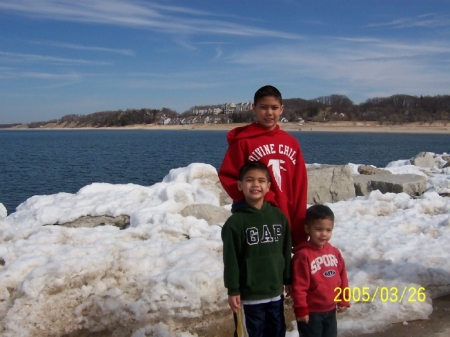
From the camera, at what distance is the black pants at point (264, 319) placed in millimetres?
3205

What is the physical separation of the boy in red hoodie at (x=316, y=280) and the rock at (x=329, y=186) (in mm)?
6695

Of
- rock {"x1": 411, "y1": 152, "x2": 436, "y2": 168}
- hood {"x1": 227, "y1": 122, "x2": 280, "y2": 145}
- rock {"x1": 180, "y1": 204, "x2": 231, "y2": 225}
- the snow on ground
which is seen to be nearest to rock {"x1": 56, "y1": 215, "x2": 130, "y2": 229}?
the snow on ground

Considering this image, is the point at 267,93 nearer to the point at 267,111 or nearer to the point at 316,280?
the point at 267,111

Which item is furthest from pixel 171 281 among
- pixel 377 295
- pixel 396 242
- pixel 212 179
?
pixel 212 179

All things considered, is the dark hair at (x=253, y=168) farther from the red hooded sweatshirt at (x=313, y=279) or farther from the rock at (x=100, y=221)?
the rock at (x=100, y=221)

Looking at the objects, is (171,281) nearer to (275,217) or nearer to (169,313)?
(169,313)

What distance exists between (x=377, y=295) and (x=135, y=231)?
3786 mm

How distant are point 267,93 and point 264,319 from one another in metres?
1.81

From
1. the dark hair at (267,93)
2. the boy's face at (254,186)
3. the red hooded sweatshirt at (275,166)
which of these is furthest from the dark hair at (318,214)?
the dark hair at (267,93)

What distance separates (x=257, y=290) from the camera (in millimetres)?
3158

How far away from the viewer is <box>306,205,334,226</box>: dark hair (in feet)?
11.2
